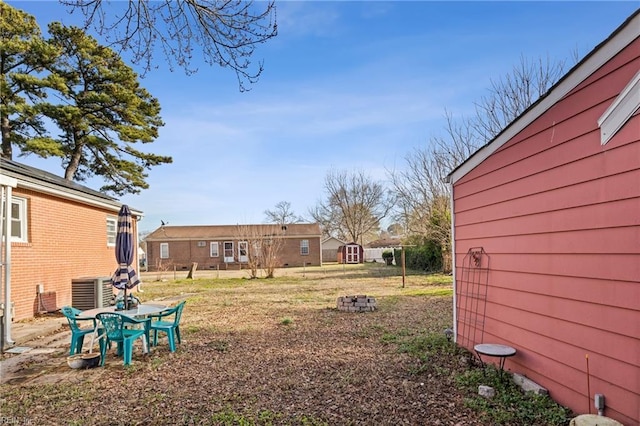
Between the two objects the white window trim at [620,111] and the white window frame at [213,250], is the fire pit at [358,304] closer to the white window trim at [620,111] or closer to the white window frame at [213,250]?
the white window trim at [620,111]

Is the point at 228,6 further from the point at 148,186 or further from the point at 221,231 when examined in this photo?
the point at 221,231

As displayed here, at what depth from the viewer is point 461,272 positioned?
6.10 meters

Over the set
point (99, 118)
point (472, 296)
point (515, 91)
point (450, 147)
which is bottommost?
point (472, 296)

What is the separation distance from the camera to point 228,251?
3375 centimetres

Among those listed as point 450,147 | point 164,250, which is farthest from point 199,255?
point 450,147

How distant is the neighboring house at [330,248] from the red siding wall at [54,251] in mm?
30983

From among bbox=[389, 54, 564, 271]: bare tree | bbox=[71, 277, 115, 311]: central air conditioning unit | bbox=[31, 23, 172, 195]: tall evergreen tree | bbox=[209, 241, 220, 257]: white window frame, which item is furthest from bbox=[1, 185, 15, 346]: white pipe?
bbox=[209, 241, 220, 257]: white window frame

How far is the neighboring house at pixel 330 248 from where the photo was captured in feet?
140

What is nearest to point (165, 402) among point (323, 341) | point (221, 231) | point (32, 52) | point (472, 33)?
point (323, 341)

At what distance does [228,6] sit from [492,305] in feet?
15.2

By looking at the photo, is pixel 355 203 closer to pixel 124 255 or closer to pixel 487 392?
pixel 124 255

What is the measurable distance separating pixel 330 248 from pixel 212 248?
13858mm

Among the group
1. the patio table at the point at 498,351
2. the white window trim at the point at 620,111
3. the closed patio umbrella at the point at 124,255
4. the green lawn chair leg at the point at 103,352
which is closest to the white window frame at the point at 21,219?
the closed patio umbrella at the point at 124,255

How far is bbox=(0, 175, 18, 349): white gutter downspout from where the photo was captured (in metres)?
6.53
